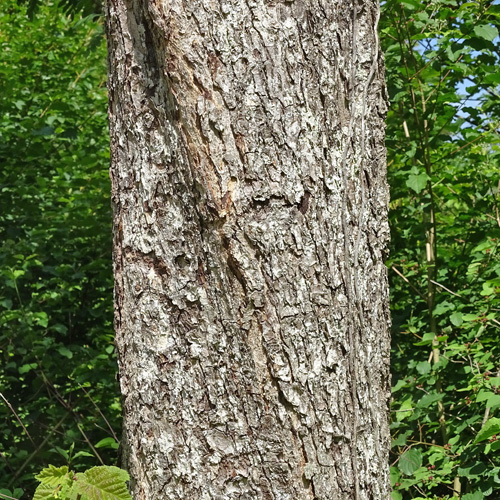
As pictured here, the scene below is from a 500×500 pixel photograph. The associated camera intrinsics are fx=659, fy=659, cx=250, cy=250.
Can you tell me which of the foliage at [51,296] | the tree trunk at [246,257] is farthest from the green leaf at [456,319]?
the foliage at [51,296]

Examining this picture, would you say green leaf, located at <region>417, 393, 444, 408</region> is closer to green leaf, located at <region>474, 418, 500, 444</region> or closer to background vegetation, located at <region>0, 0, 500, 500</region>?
background vegetation, located at <region>0, 0, 500, 500</region>

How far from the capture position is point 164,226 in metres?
1.62

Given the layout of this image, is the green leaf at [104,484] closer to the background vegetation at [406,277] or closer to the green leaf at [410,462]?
the background vegetation at [406,277]

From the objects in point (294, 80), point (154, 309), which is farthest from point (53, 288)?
point (294, 80)

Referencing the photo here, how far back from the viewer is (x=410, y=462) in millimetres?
2635

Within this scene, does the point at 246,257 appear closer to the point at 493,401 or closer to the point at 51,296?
the point at 493,401

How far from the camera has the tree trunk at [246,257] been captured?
5.04ft

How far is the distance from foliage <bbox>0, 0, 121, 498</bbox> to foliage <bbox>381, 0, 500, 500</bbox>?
155cm

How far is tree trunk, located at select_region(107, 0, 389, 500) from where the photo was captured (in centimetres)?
154

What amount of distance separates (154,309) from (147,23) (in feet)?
2.34

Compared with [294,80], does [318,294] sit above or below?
below

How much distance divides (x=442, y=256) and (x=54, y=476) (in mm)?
2250

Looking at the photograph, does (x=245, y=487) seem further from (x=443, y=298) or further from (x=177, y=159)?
(x=443, y=298)

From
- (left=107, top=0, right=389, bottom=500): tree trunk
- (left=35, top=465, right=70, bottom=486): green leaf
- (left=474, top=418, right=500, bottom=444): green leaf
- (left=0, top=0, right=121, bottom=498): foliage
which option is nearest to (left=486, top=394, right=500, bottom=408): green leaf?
(left=474, top=418, right=500, bottom=444): green leaf
